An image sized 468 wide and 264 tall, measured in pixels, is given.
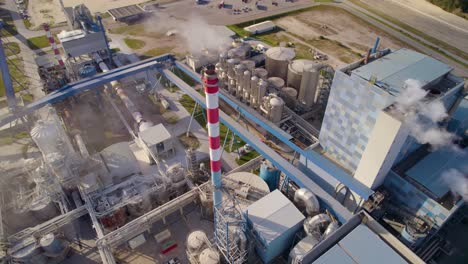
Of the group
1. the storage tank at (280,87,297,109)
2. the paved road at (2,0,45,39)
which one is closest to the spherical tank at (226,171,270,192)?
the storage tank at (280,87,297,109)

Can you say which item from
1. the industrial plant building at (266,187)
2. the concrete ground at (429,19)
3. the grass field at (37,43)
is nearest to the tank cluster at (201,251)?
the industrial plant building at (266,187)

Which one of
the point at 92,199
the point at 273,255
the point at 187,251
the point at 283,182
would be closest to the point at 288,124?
the point at 283,182

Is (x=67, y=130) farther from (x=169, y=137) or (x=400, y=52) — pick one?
(x=400, y=52)

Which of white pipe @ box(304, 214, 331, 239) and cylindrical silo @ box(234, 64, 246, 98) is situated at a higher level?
cylindrical silo @ box(234, 64, 246, 98)

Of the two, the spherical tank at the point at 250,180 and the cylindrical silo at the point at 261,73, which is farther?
the cylindrical silo at the point at 261,73

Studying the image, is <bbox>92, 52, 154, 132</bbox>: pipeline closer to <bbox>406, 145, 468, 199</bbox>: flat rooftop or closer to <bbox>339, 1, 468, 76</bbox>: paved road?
<bbox>406, 145, 468, 199</bbox>: flat rooftop

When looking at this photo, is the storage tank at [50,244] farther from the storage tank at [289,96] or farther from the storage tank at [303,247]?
the storage tank at [289,96]

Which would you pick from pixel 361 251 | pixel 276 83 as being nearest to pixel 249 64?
pixel 276 83
